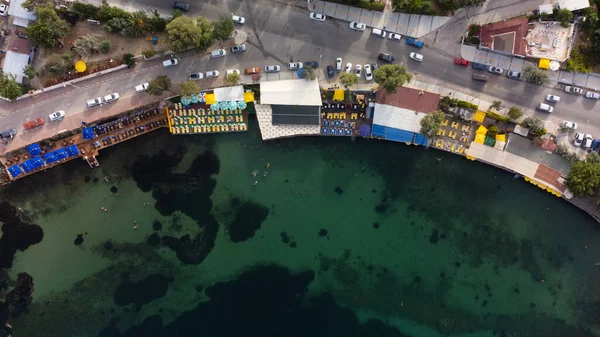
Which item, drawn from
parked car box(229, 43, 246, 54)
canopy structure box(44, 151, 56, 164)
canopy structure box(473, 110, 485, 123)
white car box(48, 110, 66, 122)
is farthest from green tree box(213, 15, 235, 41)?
canopy structure box(473, 110, 485, 123)

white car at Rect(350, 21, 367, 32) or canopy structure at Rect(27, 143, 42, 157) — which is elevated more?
white car at Rect(350, 21, 367, 32)

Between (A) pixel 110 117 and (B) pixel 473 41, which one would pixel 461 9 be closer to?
(B) pixel 473 41

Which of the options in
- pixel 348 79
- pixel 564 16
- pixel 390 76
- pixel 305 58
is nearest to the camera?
pixel 390 76

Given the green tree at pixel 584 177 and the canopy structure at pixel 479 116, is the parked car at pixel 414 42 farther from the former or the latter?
the green tree at pixel 584 177

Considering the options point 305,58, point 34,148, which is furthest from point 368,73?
point 34,148

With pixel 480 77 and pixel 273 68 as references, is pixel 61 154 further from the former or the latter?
pixel 480 77

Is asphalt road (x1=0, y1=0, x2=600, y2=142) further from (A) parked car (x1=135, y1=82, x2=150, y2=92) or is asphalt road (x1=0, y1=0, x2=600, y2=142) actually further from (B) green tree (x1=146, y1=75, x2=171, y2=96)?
(B) green tree (x1=146, y1=75, x2=171, y2=96)

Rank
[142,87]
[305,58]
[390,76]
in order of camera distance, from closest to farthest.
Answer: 1. [390,76]
2. [142,87]
3. [305,58]

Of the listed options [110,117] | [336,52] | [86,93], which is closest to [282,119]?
[336,52]
